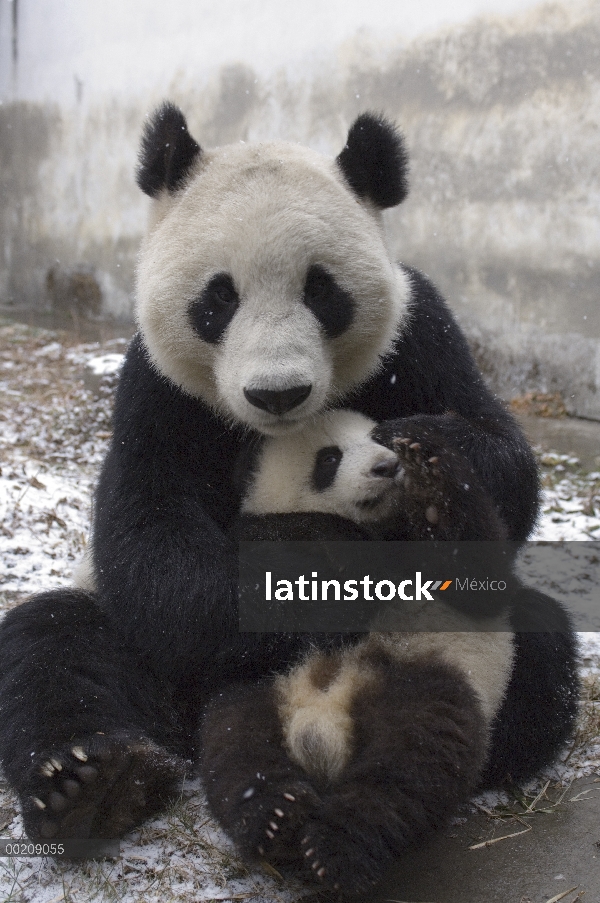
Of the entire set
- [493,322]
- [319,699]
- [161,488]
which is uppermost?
[161,488]

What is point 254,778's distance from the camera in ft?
5.80

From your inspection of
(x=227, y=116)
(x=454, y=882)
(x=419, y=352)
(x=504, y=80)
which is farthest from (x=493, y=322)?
(x=454, y=882)

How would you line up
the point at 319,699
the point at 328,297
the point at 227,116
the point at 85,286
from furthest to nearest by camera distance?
the point at 85,286, the point at 227,116, the point at 328,297, the point at 319,699

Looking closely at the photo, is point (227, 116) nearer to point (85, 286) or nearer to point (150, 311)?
point (85, 286)

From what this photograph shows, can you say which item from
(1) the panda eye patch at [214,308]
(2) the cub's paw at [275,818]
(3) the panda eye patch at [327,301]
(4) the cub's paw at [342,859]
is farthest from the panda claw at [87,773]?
(3) the panda eye patch at [327,301]

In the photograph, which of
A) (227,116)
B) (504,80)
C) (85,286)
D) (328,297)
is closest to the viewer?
(328,297)

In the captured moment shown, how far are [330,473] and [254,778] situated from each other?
0.74m

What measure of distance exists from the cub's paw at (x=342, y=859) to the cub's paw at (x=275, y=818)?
0.04m

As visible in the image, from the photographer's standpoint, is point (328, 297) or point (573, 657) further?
point (573, 657)

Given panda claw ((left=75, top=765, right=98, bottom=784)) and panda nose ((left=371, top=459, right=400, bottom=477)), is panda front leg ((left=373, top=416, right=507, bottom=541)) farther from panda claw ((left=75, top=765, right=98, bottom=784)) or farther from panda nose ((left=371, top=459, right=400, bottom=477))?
panda claw ((left=75, top=765, right=98, bottom=784))

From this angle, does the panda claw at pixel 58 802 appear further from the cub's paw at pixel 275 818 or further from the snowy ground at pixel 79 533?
the cub's paw at pixel 275 818

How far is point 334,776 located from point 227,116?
646 centimetres

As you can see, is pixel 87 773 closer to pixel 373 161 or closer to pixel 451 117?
pixel 373 161

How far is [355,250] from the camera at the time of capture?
2.15 metres
